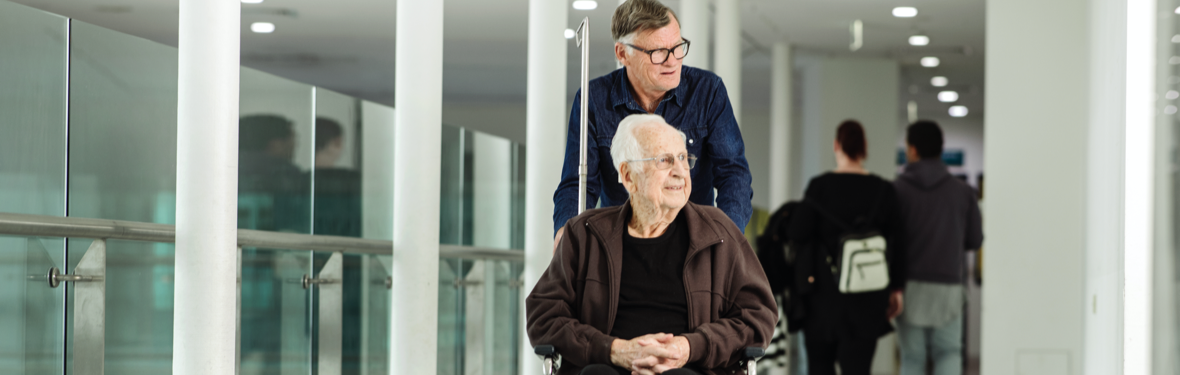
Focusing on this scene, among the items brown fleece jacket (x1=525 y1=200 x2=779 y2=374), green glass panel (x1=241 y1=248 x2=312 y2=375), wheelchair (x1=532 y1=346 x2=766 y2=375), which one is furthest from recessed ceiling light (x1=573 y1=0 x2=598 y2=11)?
wheelchair (x1=532 y1=346 x2=766 y2=375)

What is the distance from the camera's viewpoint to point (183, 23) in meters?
3.11

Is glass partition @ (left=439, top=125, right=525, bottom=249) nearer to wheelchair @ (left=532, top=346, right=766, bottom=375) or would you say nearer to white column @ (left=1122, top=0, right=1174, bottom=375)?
white column @ (left=1122, top=0, right=1174, bottom=375)

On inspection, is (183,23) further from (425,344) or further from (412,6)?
(425,344)

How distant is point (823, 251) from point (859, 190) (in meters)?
0.39

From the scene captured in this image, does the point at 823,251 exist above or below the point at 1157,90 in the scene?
below

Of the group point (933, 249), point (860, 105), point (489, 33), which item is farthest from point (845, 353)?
point (860, 105)

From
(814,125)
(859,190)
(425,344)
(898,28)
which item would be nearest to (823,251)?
(859,190)

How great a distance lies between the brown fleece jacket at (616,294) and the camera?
8.64ft

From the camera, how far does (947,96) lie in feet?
55.0

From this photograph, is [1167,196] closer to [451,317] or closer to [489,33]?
[451,317]

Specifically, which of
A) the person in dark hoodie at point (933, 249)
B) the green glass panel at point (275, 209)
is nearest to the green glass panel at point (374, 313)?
the green glass panel at point (275, 209)

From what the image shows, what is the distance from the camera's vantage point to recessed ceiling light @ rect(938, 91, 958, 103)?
16344 millimetres

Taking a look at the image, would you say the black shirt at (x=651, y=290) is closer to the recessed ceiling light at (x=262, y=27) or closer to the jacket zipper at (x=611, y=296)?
the jacket zipper at (x=611, y=296)

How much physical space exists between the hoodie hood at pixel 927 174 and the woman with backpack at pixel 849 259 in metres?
0.20
